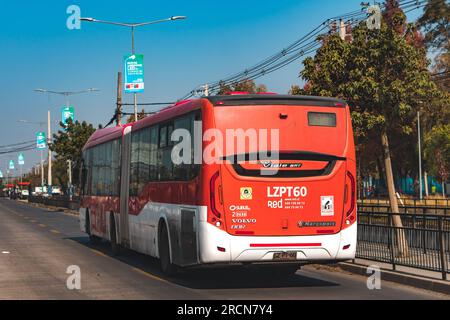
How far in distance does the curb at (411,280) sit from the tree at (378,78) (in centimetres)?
442

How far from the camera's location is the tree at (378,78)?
18516 mm

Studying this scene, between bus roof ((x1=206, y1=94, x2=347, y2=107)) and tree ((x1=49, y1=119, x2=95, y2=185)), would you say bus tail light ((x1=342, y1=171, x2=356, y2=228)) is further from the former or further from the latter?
tree ((x1=49, y1=119, x2=95, y2=185))

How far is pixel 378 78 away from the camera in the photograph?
61.9 ft

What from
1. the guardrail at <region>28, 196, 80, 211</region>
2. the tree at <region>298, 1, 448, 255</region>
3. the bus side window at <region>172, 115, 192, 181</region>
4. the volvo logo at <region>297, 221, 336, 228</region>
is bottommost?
the guardrail at <region>28, 196, 80, 211</region>

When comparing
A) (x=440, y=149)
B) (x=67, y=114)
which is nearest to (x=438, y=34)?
(x=440, y=149)

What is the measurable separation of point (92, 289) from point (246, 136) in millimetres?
3828

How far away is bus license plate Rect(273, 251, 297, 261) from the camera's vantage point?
12.1 meters

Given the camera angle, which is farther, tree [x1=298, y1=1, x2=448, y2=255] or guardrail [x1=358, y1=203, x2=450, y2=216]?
guardrail [x1=358, y1=203, x2=450, y2=216]

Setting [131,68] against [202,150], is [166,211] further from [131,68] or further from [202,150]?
[131,68]

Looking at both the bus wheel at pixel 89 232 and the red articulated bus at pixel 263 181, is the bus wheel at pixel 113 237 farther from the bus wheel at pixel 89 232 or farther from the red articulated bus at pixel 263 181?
the red articulated bus at pixel 263 181

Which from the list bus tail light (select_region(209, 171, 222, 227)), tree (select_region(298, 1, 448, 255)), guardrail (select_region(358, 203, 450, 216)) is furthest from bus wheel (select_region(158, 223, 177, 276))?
guardrail (select_region(358, 203, 450, 216))

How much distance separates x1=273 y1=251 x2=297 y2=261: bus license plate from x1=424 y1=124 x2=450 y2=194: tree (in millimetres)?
61142
